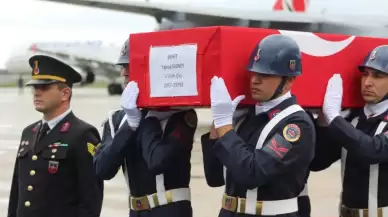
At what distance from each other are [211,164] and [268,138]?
540mm

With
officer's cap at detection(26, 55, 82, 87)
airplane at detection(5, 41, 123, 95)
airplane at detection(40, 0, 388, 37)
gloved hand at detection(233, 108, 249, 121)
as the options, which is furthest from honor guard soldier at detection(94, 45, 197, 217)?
airplane at detection(5, 41, 123, 95)

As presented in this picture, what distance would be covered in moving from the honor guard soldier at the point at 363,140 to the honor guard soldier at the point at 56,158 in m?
1.37

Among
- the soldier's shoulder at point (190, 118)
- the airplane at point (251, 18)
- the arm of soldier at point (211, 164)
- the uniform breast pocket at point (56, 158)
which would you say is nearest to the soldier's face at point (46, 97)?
the uniform breast pocket at point (56, 158)

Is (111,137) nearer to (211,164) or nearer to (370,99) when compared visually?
(211,164)

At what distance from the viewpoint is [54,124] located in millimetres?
4070

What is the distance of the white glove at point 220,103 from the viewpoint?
3244mm

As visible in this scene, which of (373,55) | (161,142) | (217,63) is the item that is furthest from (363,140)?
(161,142)

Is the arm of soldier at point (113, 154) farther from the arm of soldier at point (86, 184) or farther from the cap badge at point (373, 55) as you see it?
the cap badge at point (373, 55)

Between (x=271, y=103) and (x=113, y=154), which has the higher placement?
(x=271, y=103)

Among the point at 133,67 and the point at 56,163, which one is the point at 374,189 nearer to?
the point at 133,67

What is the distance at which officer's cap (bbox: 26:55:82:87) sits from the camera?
159 inches

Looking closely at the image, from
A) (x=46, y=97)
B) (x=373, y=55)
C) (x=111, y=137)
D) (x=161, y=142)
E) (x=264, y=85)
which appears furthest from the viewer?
(x=46, y=97)

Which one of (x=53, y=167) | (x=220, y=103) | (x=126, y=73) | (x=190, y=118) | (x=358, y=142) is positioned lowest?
(x=53, y=167)

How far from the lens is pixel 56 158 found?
394 cm
